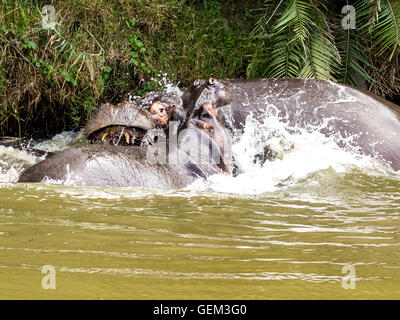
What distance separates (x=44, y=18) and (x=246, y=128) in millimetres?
2236

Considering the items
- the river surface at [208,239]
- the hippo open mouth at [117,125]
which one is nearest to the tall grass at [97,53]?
the hippo open mouth at [117,125]

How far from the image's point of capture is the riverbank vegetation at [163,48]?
630 centimetres

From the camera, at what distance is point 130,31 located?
708cm

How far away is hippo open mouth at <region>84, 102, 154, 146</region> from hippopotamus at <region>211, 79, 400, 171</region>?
33.5 inches

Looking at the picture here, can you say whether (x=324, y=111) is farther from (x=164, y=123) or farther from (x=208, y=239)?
(x=208, y=239)

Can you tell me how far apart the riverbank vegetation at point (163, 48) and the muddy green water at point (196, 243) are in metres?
2.63

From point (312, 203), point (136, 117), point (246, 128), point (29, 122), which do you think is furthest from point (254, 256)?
point (29, 122)

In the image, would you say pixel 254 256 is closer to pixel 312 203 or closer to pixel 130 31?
pixel 312 203

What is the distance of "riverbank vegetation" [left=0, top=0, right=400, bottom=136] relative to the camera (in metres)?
6.30

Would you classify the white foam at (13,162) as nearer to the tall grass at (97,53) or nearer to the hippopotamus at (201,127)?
the hippopotamus at (201,127)

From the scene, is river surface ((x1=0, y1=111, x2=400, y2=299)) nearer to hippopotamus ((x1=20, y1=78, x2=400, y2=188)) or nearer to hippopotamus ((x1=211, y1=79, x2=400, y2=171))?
hippopotamus ((x1=20, y1=78, x2=400, y2=188))

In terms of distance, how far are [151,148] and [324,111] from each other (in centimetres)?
199

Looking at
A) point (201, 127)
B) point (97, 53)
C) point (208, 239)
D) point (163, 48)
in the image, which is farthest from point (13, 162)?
point (163, 48)

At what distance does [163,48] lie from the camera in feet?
24.0
